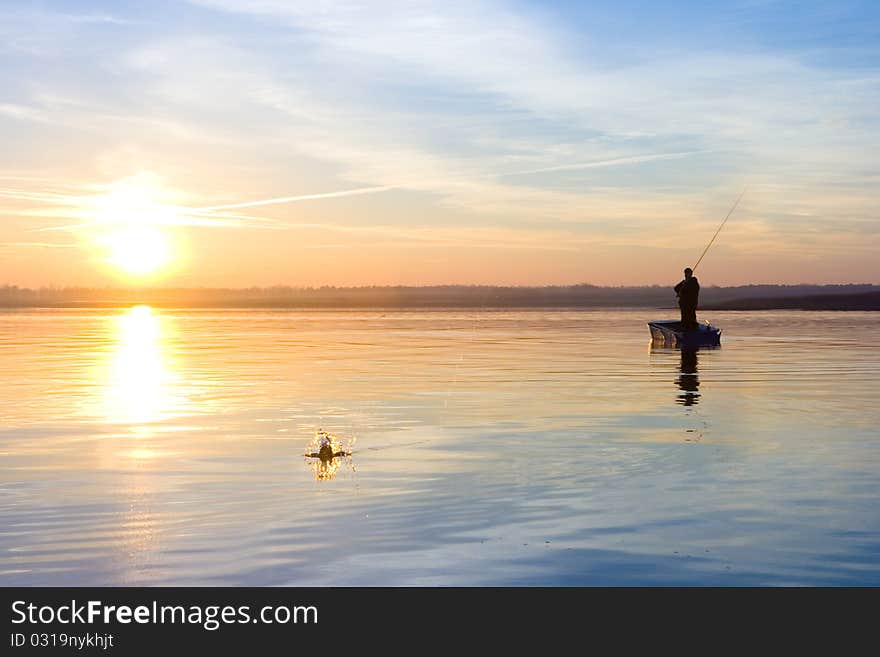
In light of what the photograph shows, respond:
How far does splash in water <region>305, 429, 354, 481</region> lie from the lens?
14.8 metres

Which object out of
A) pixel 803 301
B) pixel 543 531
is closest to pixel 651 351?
pixel 543 531

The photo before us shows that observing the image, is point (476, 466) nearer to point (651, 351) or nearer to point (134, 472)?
point (134, 472)

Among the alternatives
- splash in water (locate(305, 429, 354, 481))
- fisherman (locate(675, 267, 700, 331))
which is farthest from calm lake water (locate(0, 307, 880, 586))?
fisherman (locate(675, 267, 700, 331))

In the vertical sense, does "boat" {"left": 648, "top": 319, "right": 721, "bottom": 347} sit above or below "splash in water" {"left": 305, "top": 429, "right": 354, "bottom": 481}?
above

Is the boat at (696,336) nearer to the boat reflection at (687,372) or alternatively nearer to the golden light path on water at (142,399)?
the boat reflection at (687,372)

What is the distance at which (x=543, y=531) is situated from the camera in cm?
1104

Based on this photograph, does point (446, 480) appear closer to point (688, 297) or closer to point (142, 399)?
point (142, 399)

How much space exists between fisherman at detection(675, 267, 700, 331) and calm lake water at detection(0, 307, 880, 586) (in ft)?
30.1

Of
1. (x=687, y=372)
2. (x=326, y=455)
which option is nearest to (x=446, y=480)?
(x=326, y=455)

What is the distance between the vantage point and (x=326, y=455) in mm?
15906

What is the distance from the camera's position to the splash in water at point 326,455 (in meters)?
14.8

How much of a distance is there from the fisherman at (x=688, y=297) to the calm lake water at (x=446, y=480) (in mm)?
9177

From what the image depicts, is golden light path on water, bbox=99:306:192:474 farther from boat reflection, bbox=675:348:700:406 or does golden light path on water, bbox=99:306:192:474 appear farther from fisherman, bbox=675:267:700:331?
fisherman, bbox=675:267:700:331
